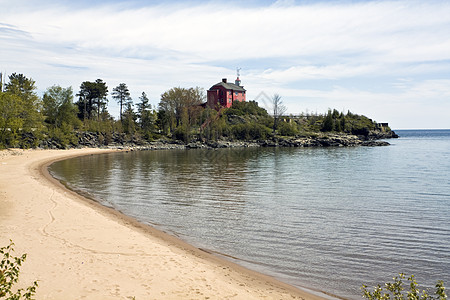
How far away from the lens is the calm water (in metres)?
12.7

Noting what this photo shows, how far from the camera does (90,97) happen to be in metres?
102

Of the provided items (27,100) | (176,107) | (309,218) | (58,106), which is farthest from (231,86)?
(309,218)

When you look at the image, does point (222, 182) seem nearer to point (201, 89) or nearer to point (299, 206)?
point (299, 206)

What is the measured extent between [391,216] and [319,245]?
769 centimetres

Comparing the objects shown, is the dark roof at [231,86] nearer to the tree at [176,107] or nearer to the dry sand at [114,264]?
the tree at [176,107]

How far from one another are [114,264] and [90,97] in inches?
3937

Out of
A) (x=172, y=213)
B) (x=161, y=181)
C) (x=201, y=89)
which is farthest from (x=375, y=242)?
(x=201, y=89)

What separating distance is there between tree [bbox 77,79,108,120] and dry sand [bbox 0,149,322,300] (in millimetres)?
88670

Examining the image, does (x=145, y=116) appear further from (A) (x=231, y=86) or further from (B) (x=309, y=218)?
(B) (x=309, y=218)

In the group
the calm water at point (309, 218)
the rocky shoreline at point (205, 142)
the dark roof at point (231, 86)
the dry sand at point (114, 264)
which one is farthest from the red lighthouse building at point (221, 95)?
the dry sand at point (114, 264)

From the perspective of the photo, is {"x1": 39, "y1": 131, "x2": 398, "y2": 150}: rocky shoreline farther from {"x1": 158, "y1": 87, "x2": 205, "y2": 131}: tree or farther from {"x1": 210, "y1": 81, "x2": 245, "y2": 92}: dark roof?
{"x1": 210, "y1": 81, "x2": 245, "y2": 92}: dark roof

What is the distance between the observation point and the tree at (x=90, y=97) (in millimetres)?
100375

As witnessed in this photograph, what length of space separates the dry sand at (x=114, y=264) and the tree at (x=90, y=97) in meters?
88.7

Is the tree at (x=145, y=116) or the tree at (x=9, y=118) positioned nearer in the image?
the tree at (x=9, y=118)
